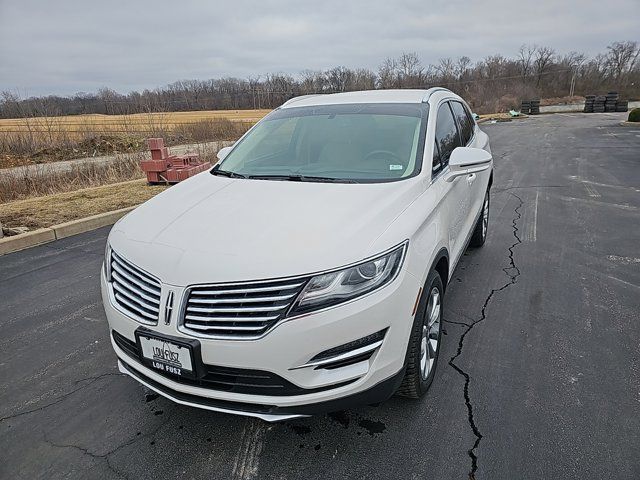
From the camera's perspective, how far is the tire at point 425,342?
7.61 ft

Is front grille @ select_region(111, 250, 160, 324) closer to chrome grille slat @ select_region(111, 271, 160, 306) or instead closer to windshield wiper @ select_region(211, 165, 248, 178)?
chrome grille slat @ select_region(111, 271, 160, 306)

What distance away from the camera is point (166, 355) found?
204cm

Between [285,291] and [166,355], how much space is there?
26.4 inches

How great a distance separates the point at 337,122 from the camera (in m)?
3.55

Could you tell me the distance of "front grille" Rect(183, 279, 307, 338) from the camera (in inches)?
75.2

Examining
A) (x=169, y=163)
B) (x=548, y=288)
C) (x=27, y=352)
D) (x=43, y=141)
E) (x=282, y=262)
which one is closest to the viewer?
(x=282, y=262)

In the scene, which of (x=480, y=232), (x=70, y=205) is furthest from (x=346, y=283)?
(x=70, y=205)

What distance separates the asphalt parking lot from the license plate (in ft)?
1.86

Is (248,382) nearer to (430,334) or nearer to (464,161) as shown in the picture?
(430,334)

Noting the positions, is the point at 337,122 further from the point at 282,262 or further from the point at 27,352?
the point at 27,352

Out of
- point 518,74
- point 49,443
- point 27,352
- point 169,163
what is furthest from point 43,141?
point 518,74

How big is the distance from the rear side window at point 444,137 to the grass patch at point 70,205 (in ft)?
19.7

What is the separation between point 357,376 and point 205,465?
946 millimetres

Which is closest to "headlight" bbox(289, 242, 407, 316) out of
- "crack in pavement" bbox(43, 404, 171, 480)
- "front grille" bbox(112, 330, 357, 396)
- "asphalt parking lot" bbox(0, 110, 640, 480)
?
"front grille" bbox(112, 330, 357, 396)
